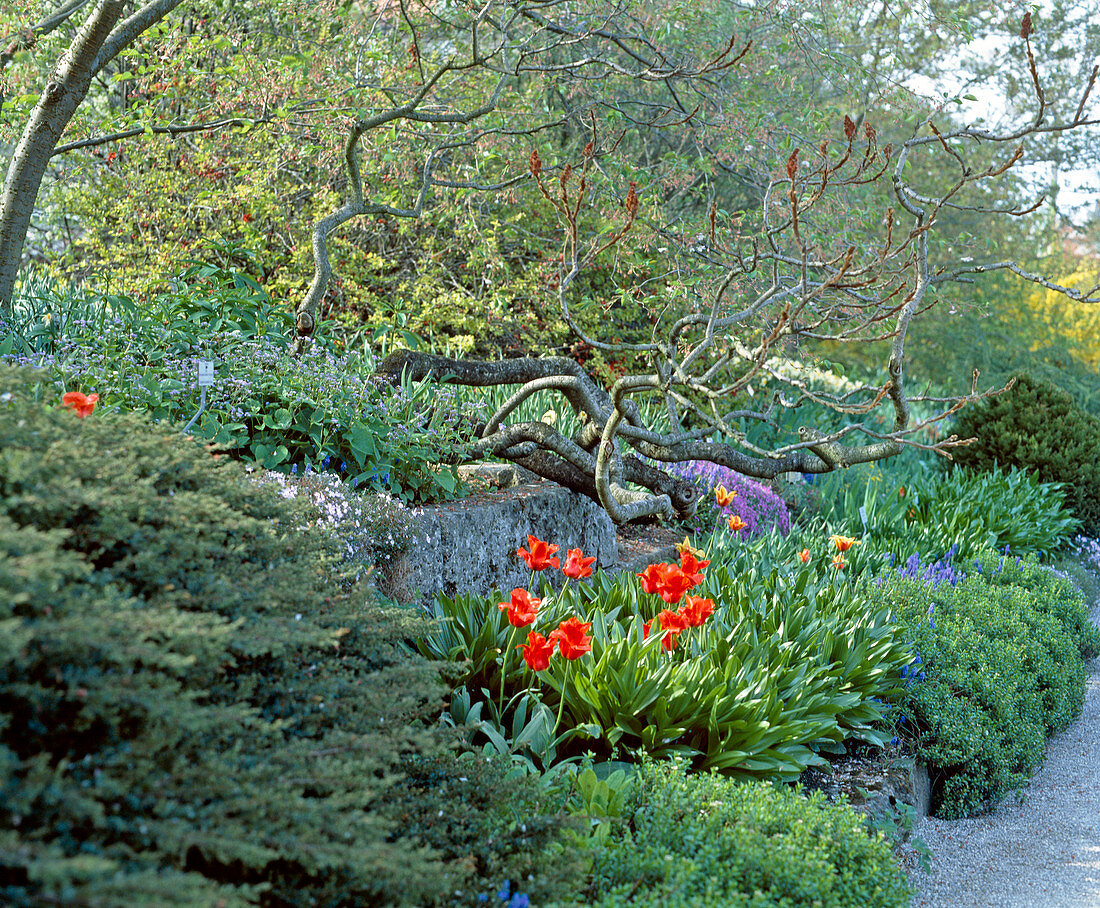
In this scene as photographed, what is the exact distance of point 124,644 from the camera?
4.68 ft

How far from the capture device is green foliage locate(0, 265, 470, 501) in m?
3.92

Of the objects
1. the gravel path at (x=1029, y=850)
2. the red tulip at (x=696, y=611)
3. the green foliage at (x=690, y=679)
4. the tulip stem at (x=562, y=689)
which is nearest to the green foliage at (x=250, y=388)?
the green foliage at (x=690, y=679)

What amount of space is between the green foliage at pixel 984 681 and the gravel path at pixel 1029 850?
0.11 meters

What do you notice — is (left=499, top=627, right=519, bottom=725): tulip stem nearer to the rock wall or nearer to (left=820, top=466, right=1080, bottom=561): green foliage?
the rock wall

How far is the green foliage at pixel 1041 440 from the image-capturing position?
8141mm

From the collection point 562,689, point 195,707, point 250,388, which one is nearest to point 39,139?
point 250,388

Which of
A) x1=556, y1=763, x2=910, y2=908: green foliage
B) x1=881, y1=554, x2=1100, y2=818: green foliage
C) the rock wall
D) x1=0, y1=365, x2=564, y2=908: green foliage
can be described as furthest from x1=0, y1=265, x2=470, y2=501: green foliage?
x1=881, y1=554, x2=1100, y2=818: green foliage

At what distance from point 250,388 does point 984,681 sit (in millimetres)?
3462

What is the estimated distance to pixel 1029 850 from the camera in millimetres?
3395

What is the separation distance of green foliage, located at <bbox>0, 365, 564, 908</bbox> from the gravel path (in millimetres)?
1832

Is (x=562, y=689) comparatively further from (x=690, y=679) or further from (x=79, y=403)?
(x=79, y=403)

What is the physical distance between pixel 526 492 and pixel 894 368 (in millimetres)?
1891

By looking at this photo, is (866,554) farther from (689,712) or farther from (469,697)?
(469,697)

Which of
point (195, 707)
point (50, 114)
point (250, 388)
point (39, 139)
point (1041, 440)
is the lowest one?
point (195, 707)
